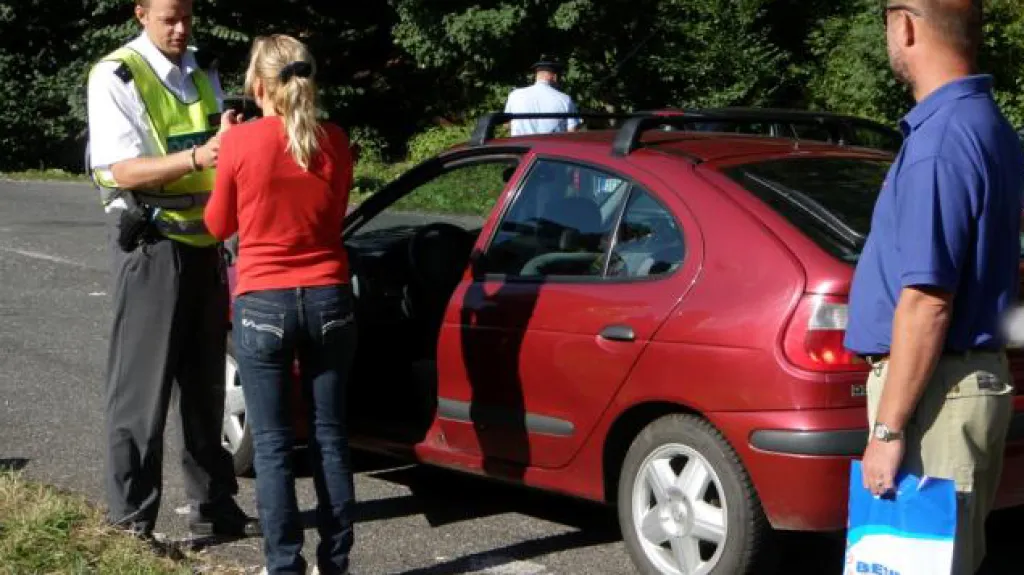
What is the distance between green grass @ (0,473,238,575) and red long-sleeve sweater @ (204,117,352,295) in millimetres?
899

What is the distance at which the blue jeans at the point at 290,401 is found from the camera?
449 cm

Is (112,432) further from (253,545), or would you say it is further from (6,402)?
(6,402)

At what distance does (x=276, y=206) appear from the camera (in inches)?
175

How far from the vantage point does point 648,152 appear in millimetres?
5027

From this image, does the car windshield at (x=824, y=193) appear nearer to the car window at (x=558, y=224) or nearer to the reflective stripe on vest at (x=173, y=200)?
the car window at (x=558, y=224)

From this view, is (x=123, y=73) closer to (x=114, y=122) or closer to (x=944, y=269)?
(x=114, y=122)

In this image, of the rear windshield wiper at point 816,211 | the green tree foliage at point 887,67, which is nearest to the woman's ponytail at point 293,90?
the rear windshield wiper at point 816,211

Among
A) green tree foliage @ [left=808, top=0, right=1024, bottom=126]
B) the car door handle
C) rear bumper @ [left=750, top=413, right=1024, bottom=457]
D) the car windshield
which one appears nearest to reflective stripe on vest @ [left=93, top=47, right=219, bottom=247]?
the car door handle

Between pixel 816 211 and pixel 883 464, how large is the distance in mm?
1763

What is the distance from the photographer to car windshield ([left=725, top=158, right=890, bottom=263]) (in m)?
4.48

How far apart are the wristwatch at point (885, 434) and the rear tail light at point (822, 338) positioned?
127cm

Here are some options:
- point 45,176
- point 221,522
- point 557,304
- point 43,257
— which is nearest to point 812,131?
point 557,304

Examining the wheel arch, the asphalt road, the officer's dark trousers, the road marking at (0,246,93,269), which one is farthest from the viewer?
the road marking at (0,246,93,269)

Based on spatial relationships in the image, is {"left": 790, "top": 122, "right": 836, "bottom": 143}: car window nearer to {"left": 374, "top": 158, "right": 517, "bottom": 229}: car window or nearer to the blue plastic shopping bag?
{"left": 374, "top": 158, "right": 517, "bottom": 229}: car window
